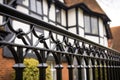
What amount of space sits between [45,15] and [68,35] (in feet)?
35.0

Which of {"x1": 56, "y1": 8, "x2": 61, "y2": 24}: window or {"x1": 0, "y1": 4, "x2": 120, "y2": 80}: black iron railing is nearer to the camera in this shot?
{"x1": 0, "y1": 4, "x2": 120, "y2": 80}: black iron railing

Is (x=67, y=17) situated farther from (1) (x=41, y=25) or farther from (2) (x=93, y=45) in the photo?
(1) (x=41, y=25)

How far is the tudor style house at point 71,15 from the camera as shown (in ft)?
36.8

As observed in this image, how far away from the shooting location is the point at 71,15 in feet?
48.8

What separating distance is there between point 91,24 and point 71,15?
2.28 m

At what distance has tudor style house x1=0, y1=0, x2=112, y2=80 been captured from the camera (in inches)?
441

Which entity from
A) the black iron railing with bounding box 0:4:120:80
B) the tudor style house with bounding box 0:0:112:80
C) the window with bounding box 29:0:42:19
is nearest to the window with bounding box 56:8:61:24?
the tudor style house with bounding box 0:0:112:80

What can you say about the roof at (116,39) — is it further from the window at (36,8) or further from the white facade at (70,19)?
the window at (36,8)

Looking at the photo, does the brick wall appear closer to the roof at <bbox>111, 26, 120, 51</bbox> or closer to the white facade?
Answer: the white facade

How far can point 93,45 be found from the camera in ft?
7.58

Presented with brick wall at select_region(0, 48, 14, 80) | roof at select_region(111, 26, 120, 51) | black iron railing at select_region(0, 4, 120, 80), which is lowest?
brick wall at select_region(0, 48, 14, 80)

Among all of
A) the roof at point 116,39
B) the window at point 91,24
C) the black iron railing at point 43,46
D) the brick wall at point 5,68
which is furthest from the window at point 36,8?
the roof at point 116,39

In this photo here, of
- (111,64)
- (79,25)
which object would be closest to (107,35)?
(79,25)

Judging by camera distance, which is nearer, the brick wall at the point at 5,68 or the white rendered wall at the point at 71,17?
the brick wall at the point at 5,68
